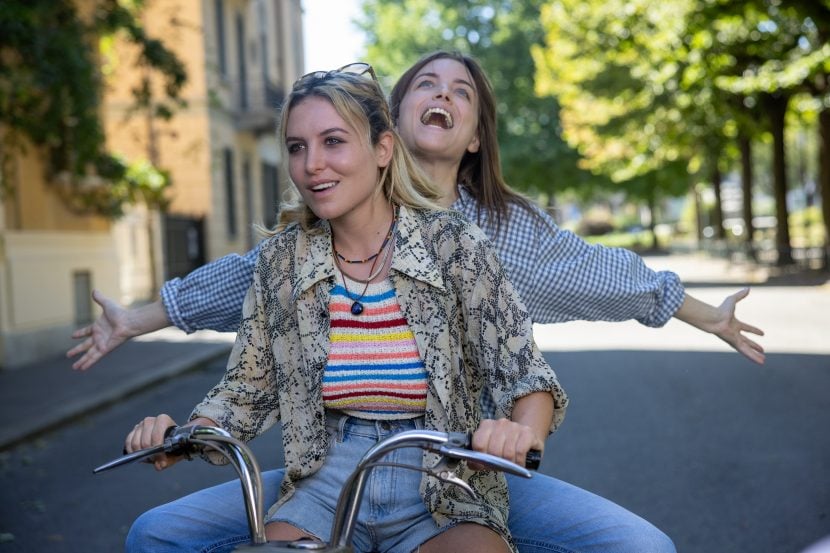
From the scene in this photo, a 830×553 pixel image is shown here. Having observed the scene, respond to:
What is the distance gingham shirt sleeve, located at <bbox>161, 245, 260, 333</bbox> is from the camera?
3.24 metres

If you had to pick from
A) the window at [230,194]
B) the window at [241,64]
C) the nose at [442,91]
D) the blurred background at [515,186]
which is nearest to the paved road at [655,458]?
the blurred background at [515,186]

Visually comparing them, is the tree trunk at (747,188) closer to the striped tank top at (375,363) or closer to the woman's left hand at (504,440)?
the striped tank top at (375,363)

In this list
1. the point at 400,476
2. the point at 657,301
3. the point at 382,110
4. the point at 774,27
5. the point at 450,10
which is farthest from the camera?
the point at 450,10

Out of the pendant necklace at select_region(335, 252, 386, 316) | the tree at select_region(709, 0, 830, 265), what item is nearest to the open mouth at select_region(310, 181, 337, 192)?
the pendant necklace at select_region(335, 252, 386, 316)

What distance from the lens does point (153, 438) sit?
2369 mm

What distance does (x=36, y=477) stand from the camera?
7.81 meters

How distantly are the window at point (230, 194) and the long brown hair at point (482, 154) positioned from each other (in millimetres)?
26676

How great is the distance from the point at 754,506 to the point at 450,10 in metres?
38.6

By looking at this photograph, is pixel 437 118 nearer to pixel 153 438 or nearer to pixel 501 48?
pixel 153 438

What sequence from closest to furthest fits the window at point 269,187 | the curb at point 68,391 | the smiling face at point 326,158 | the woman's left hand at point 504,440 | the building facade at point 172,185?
the woman's left hand at point 504,440
the smiling face at point 326,158
the curb at point 68,391
the building facade at point 172,185
the window at point 269,187

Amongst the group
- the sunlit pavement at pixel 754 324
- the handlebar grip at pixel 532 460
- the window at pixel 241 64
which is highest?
the window at pixel 241 64

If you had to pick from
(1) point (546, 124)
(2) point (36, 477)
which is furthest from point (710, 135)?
(2) point (36, 477)

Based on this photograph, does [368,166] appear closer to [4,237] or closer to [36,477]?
[36,477]

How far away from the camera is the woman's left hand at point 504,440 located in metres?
2.09
